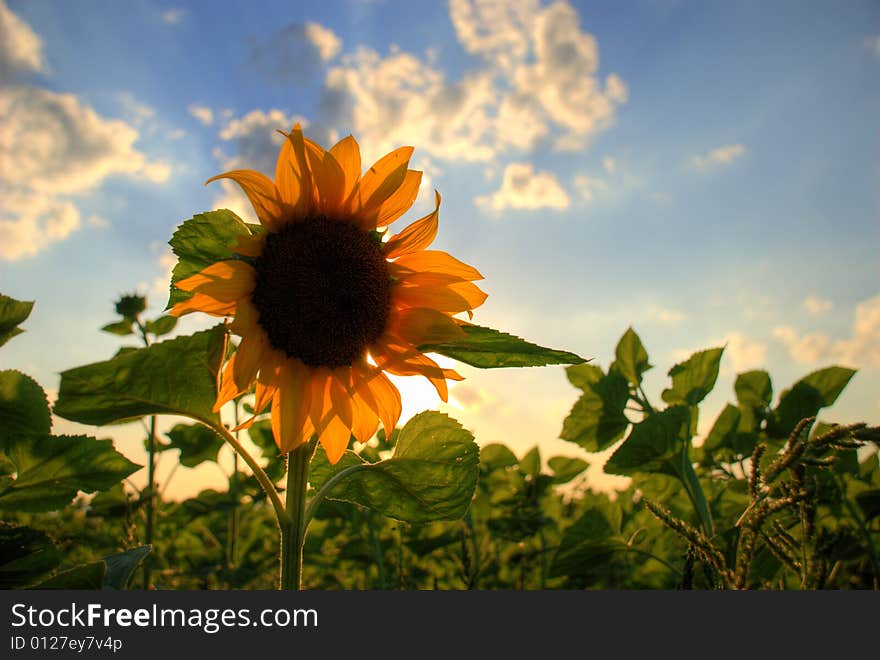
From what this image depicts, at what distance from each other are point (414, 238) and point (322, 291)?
269 millimetres

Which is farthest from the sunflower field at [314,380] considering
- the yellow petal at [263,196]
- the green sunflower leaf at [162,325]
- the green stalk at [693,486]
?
the green sunflower leaf at [162,325]

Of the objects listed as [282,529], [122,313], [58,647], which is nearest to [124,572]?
[58,647]

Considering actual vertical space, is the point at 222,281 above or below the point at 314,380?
above

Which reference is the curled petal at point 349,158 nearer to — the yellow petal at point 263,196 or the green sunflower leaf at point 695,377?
the yellow petal at point 263,196

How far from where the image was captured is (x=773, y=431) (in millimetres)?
2875

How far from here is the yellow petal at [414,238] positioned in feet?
5.28

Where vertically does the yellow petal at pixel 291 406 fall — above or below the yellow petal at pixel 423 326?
below

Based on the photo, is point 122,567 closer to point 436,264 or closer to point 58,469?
point 58,469

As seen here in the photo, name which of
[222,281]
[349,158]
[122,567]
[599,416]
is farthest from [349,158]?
[599,416]

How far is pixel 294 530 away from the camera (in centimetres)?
140

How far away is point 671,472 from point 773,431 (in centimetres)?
66

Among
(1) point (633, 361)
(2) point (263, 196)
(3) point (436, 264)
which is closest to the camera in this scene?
(2) point (263, 196)

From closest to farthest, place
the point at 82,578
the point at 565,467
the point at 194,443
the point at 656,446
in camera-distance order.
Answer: the point at 82,578 → the point at 656,446 → the point at 194,443 → the point at 565,467

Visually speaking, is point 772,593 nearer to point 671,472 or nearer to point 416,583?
point 671,472
